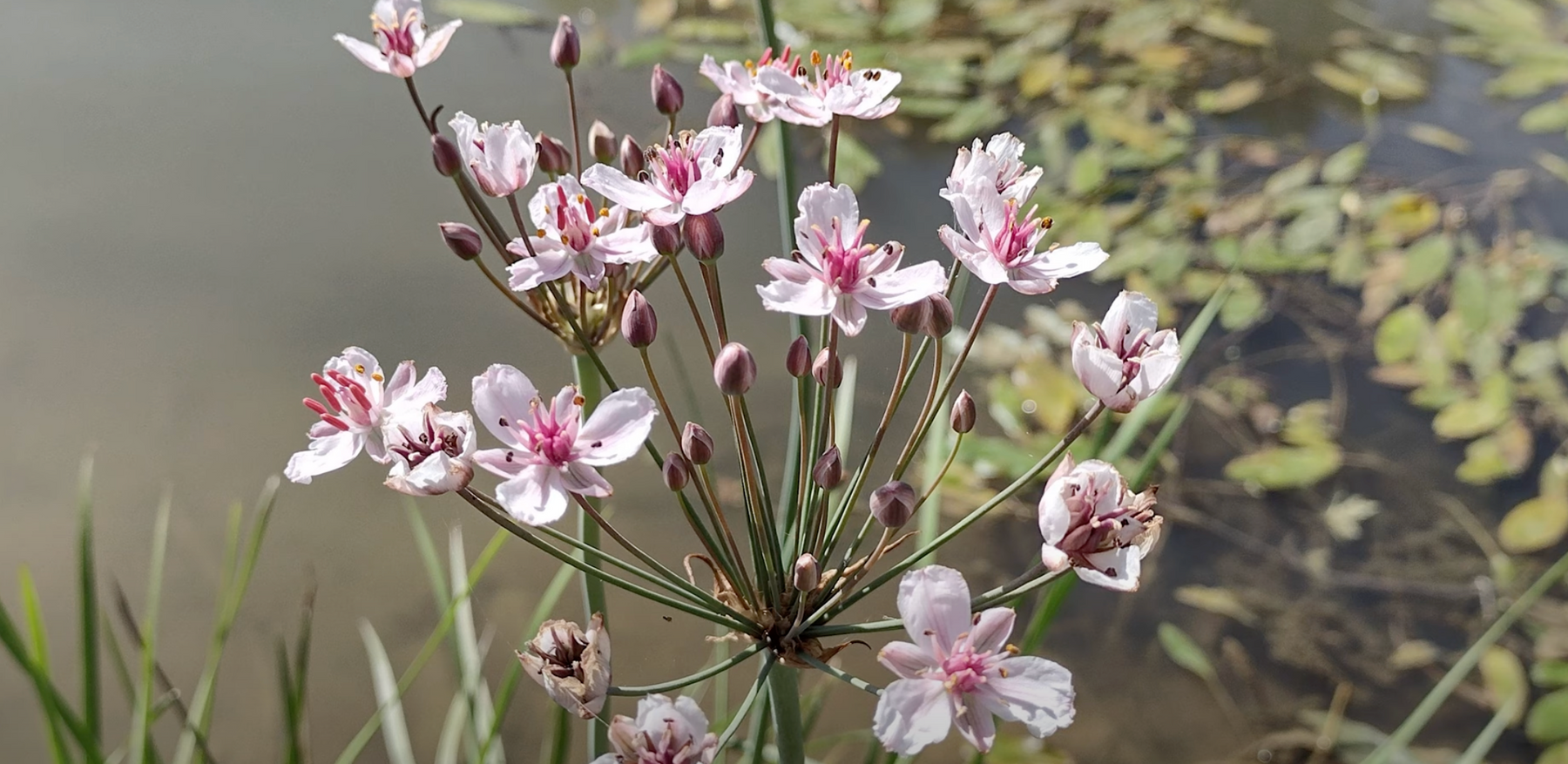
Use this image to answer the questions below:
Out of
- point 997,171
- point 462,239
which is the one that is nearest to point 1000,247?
point 997,171

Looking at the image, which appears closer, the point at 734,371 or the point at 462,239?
Answer: the point at 734,371

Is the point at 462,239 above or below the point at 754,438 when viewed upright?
above

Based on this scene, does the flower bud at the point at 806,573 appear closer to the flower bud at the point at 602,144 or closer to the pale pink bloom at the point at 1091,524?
the pale pink bloom at the point at 1091,524

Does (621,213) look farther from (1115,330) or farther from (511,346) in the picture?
(511,346)

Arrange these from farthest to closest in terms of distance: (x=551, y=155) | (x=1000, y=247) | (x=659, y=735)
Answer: (x=551, y=155) < (x=1000, y=247) < (x=659, y=735)

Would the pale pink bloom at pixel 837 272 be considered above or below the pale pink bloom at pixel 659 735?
above

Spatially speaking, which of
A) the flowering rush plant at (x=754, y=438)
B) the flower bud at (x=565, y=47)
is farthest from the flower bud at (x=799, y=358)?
the flower bud at (x=565, y=47)

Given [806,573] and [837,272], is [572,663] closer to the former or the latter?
[806,573]
